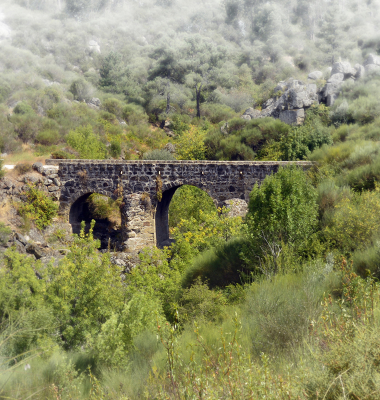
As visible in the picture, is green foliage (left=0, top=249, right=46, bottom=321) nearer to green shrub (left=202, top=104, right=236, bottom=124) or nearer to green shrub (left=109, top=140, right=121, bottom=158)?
green shrub (left=109, top=140, right=121, bottom=158)

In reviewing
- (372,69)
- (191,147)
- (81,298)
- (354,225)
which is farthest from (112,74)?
(354,225)

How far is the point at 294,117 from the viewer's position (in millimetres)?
20750

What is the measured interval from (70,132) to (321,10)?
53907mm

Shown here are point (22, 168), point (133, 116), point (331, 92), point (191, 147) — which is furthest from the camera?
point (133, 116)

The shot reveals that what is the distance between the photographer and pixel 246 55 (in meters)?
49.2

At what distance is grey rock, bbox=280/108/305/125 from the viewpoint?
2047 cm

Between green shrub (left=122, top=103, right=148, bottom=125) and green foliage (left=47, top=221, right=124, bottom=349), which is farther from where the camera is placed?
green shrub (left=122, top=103, right=148, bottom=125)

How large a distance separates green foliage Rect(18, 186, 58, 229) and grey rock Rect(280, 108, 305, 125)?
45.4 ft

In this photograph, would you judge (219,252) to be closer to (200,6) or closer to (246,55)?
(246,55)

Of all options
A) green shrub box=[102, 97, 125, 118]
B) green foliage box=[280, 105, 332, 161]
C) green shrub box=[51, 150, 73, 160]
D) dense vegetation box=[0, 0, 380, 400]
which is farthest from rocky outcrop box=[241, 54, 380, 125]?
green shrub box=[51, 150, 73, 160]

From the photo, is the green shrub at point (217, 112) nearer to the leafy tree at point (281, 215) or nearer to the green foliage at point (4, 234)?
the green foliage at point (4, 234)

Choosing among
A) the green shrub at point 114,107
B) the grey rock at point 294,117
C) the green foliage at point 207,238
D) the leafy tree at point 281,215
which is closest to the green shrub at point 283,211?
the leafy tree at point 281,215

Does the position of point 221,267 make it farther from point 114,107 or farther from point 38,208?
point 114,107

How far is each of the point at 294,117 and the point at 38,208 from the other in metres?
14.7
